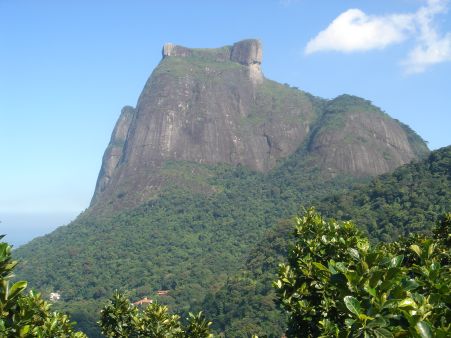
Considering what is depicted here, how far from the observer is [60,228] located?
151500 mm

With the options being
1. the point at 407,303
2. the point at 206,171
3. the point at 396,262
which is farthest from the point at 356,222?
the point at 206,171

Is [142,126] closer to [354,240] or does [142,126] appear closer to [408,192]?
[408,192]

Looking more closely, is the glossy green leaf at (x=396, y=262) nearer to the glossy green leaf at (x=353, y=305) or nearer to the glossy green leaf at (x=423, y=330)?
the glossy green leaf at (x=353, y=305)

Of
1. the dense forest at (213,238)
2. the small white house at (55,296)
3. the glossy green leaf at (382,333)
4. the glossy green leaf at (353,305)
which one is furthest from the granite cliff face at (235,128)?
the glossy green leaf at (382,333)

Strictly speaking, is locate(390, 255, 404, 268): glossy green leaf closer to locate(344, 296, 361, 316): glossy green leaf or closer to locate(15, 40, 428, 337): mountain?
locate(344, 296, 361, 316): glossy green leaf

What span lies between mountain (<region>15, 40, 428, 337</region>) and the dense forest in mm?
469

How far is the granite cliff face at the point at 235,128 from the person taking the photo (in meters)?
141

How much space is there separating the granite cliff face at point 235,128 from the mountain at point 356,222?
51502 mm

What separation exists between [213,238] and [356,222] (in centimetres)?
5155

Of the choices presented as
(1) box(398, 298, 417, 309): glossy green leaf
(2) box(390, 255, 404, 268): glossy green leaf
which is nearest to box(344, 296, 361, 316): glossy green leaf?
(1) box(398, 298, 417, 309): glossy green leaf

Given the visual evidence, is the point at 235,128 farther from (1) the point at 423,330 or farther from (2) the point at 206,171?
(1) the point at 423,330

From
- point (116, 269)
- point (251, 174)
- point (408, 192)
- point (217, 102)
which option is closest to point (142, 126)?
point (217, 102)

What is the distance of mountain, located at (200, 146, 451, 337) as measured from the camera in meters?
60.3

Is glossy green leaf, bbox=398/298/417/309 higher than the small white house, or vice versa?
glossy green leaf, bbox=398/298/417/309
